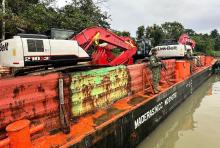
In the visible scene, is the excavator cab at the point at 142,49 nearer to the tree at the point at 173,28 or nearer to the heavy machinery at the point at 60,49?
the heavy machinery at the point at 60,49

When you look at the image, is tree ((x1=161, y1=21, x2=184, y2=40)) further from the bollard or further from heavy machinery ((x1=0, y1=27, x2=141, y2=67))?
the bollard

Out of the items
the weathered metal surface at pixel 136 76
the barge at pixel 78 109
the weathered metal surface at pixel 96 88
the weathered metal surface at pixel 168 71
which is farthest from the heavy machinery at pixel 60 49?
the weathered metal surface at pixel 168 71

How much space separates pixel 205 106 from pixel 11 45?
8.48 m

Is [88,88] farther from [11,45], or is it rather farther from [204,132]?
[204,132]

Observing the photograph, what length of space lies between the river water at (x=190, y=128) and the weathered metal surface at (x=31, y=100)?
2.87 metres

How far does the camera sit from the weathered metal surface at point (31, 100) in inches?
147

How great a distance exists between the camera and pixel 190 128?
828cm

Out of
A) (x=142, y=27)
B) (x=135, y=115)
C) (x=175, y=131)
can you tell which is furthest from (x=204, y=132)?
(x=142, y=27)

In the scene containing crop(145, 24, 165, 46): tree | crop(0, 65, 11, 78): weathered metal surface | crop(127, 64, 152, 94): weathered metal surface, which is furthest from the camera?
crop(145, 24, 165, 46): tree

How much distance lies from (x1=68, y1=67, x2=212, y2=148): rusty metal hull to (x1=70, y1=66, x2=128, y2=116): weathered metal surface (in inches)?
21.7

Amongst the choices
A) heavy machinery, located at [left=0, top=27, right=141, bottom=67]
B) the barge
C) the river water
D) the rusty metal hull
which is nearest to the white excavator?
heavy machinery, located at [left=0, top=27, right=141, bottom=67]

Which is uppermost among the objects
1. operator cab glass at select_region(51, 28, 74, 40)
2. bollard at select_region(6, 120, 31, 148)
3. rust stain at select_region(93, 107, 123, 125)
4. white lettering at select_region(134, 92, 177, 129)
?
operator cab glass at select_region(51, 28, 74, 40)

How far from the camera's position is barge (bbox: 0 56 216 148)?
378 cm

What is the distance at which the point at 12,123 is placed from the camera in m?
3.72
